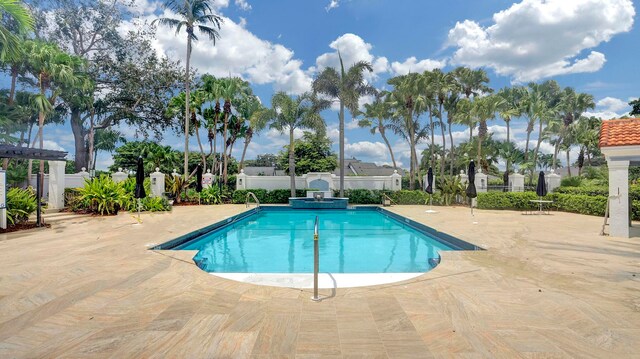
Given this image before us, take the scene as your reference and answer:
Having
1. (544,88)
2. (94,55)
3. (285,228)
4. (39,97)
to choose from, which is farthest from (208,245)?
(544,88)

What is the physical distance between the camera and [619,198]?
28.9ft

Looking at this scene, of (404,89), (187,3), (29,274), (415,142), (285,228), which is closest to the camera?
(29,274)

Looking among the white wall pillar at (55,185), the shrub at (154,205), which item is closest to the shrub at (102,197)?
the shrub at (154,205)

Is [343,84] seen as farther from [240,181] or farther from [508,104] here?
[508,104]

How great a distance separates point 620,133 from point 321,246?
9023 mm

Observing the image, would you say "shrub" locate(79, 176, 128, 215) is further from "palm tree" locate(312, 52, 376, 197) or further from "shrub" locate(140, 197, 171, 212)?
"palm tree" locate(312, 52, 376, 197)

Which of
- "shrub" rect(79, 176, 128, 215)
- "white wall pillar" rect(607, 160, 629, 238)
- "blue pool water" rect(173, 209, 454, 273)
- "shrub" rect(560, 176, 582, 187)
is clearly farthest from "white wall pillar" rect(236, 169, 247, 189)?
"shrub" rect(560, 176, 582, 187)

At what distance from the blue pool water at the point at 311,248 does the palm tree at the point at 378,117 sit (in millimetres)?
16279

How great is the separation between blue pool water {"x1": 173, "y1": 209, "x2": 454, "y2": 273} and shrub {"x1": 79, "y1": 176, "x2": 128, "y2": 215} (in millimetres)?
5558

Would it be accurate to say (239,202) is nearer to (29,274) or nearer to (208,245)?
(208,245)

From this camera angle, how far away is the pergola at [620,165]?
8578 millimetres

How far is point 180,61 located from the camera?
31.6 metres

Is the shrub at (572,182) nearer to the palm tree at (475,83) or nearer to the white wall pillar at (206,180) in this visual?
the palm tree at (475,83)

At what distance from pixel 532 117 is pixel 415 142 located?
38.2ft
